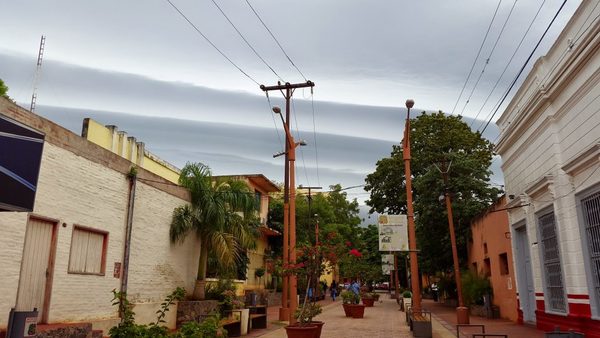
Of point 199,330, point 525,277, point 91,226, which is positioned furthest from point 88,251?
point 525,277

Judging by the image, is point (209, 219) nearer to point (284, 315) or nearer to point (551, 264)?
point (284, 315)

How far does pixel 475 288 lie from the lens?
23.3m

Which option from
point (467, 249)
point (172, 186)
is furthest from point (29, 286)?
point (467, 249)

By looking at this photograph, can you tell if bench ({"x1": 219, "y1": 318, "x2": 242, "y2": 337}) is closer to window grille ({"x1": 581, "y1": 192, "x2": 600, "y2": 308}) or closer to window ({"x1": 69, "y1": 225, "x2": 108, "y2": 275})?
window ({"x1": 69, "y1": 225, "x2": 108, "y2": 275})

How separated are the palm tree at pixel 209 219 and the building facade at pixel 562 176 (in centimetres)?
1045

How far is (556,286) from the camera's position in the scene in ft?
48.5

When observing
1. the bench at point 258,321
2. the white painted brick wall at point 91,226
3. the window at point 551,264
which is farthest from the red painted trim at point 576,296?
the white painted brick wall at point 91,226

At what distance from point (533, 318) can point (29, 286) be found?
1668 cm

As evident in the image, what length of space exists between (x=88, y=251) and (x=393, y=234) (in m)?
11.9

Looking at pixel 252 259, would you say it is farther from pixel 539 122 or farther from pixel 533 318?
pixel 539 122

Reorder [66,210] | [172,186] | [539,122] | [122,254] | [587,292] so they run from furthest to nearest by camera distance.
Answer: [172,186]
[539,122]
[122,254]
[587,292]
[66,210]

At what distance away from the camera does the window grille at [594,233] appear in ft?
39.1

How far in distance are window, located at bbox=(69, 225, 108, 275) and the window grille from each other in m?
12.6

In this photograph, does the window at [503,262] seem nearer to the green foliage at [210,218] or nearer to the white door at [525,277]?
the white door at [525,277]
